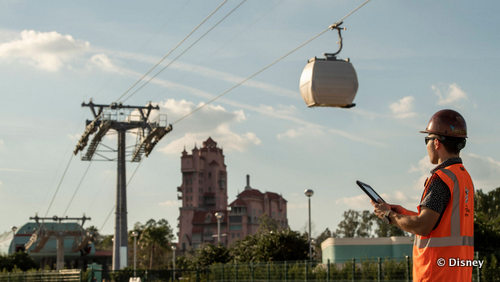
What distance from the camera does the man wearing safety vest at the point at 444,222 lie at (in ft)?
16.7

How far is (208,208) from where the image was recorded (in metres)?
198

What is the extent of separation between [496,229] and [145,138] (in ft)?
95.5

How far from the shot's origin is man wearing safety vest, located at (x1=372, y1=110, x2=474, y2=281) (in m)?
5.09

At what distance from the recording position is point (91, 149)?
63062 millimetres

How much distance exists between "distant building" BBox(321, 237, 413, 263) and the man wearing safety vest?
50880mm

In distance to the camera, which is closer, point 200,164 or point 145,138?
point 145,138

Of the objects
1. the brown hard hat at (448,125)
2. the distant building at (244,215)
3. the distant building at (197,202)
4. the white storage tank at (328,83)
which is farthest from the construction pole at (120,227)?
the distant building at (197,202)

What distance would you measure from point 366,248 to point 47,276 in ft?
92.5

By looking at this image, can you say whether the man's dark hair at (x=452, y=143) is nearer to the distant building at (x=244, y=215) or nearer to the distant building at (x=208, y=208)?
the distant building at (x=208, y=208)

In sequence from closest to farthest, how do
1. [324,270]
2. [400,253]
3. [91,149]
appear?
[324,270], [400,253], [91,149]

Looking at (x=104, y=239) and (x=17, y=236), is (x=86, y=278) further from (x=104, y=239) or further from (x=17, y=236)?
(x=104, y=239)

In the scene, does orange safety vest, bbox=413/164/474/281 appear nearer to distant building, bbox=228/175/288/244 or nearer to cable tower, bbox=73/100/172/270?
cable tower, bbox=73/100/172/270

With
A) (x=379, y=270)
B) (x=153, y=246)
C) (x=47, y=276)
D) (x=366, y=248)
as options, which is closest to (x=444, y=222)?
(x=379, y=270)

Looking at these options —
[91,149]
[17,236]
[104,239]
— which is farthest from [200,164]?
[91,149]
